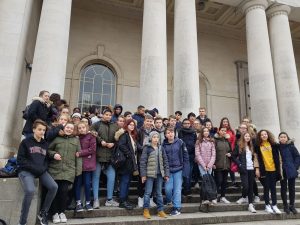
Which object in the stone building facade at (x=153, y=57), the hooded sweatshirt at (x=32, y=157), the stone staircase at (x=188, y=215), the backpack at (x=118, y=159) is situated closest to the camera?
the hooded sweatshirt at (x=32, y=157)

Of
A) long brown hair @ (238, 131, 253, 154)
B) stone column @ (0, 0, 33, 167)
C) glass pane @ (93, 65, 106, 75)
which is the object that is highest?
glass pane @ (93, 65, 106, 75)

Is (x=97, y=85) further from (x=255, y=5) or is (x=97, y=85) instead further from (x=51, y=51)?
(x=255, y=5)

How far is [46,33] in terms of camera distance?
10.2 m

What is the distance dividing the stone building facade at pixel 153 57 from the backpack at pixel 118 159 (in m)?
4.45

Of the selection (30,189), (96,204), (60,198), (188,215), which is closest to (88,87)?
(96,204)

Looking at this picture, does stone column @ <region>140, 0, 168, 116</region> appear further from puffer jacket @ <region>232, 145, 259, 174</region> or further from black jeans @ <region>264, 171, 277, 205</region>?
black jeans @ <region>264, 171, 277, 205</region>

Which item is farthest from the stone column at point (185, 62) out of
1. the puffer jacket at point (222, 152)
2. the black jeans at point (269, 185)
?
the black jeans at point (269, 185)

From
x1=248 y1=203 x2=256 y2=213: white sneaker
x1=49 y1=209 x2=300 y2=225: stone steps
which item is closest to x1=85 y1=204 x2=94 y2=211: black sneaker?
x1=49 y1=209 x2=300 y2=225: stone steps

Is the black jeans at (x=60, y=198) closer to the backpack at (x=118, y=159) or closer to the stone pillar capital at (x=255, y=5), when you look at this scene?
the backpack at (x=118, y=159)

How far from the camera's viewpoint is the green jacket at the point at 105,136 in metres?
6.39

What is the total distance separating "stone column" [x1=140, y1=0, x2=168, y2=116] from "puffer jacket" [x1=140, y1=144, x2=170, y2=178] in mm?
4475

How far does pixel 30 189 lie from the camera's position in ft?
15.9

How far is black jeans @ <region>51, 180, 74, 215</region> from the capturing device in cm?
543

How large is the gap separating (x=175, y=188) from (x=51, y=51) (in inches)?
262
